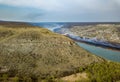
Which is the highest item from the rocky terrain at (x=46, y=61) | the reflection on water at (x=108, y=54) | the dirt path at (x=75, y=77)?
the rocky terrain at (x=46, y=61)

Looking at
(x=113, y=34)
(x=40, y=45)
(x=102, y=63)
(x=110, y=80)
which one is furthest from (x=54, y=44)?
(x=113, y=34)

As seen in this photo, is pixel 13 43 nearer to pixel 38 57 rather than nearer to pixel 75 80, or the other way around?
pixel 38 57

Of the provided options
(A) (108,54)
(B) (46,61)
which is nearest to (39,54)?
(B) (46,61)

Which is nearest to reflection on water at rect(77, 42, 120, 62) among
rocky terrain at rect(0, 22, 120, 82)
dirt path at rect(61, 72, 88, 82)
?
rocky terrain at rect(0, 22, 120, 82)

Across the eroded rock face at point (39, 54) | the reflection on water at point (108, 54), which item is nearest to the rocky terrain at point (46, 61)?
the eroded rock face at point (39, 54)

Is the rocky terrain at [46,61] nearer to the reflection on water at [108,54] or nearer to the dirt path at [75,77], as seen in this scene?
the dirt path at [75,77]

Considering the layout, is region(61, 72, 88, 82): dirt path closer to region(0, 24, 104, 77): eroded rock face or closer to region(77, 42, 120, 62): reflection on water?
region(0, 24, 104, 77): eroded rock face

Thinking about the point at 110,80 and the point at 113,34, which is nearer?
the point at 110,80

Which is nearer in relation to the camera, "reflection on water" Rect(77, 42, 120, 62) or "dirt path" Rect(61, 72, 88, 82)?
"dirt path" Rect(61, 72, 88, 82)
